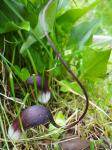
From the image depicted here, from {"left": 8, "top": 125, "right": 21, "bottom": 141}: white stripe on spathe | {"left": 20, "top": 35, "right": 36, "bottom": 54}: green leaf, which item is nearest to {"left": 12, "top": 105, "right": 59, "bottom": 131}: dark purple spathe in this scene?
{"left": 8, "top": 125, "right": 21, "bottom": 141}: white stripe on spathe

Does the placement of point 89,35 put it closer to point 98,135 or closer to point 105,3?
point 98,135

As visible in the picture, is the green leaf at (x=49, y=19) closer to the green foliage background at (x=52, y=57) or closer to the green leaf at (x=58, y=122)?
the green foliage background at (x=52, y=57)

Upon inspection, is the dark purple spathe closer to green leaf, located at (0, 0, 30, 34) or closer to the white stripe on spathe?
the white stripe on spathe

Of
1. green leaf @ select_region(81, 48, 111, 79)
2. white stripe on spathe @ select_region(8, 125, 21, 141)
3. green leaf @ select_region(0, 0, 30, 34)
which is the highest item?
green leaf @ select_region(0, 0, 30, 34)

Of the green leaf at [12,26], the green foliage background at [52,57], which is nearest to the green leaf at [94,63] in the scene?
the green foliage background at [52,57]

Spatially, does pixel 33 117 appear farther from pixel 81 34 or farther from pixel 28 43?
pixel 81 34

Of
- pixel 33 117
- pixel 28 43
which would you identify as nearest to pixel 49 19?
pixel 28 43
